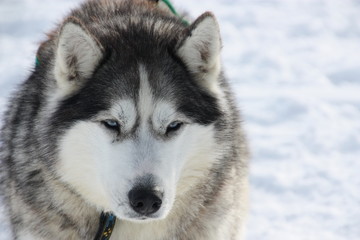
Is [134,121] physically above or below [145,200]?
above

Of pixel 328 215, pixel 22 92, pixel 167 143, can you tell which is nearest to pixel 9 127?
pixel 22 92

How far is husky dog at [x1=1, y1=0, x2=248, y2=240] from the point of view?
3.16m

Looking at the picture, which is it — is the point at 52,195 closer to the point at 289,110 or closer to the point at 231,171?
the point at 231,171

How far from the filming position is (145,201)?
3029mm

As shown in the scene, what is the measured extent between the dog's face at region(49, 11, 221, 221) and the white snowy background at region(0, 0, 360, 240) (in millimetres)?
1200

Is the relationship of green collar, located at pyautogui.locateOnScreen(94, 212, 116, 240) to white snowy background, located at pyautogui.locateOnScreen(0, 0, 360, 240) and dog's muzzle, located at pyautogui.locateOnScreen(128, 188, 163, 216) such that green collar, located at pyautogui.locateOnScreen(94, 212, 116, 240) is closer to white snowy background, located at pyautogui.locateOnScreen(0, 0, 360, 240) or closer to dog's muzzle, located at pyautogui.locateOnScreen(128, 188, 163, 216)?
dog's muzzle, located at pyautogui.locateOnScreen(128, 188, 163, 216)

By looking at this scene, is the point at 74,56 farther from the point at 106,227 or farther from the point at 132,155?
the point at 106,227

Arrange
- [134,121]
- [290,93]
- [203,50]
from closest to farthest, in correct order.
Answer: [134,121] < [203,50] < [290,93]

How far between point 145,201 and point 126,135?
1.15 feet

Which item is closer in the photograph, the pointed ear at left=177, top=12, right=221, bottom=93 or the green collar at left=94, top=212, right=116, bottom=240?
the pointed ear at left=177, top=12, right=221, bottom=93

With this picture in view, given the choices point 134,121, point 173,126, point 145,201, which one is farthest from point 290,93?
point 145,201

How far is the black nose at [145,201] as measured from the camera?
3016 mm

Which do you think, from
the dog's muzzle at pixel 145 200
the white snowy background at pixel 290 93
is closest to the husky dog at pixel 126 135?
the dog's muzzle at pixel 145 200

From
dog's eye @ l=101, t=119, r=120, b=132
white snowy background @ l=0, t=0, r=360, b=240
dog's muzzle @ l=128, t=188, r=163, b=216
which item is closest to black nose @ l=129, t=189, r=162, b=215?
dog's muzzle @ l=128, t=188, r=163, b=216
